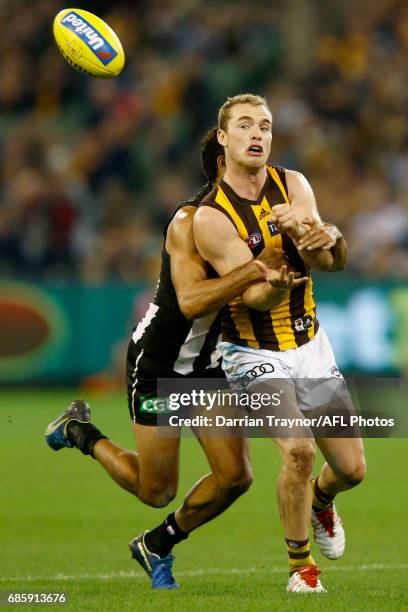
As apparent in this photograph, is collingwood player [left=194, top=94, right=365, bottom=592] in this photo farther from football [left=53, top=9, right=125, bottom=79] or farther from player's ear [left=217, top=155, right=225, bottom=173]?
football [left=53, top=9, right=125, bottom=79]

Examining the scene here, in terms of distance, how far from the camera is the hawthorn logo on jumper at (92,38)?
8.16 metres

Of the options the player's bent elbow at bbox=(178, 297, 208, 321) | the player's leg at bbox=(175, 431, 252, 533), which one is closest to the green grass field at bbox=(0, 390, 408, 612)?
the player's leg at bbox=(175, 431, 252, 533)

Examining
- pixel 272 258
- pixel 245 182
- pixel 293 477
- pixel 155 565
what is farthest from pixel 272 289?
pixel 155 565

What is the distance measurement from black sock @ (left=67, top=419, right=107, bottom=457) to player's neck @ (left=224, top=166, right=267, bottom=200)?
187cm

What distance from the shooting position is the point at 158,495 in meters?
7.47

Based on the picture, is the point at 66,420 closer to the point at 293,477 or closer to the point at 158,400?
the point at 158,400

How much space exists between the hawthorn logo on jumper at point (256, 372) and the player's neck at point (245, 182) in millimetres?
919

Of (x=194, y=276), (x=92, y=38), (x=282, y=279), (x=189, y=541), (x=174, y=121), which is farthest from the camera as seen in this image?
(x=174, y=121)

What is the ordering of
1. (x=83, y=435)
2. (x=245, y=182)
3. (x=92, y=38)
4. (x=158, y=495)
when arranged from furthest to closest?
(x=92, y=38) → (x=83, y=435) → (x=158, y=495) → (x=245, y=182)

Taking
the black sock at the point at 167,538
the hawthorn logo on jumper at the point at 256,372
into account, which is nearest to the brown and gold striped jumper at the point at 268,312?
the hawthorn logo on jumper at the point at 256,372

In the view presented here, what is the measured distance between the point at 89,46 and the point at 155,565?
3.19 meters

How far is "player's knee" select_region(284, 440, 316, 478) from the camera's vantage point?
21.5 feet

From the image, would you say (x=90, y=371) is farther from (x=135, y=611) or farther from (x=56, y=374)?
(x=135, y=611)

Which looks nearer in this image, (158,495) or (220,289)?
A: (220,289)
